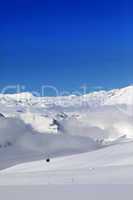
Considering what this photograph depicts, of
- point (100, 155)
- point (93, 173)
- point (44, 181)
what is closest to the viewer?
point (44, 181)

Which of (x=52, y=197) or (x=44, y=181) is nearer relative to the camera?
(x=52, y=197)

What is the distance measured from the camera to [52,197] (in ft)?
34.5

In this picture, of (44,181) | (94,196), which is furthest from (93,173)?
(94,196)

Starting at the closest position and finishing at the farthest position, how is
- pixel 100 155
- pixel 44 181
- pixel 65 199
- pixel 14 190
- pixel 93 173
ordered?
pixel 65 199, pixel 14 190, pixel 44 181, pixel 93 173, pixel 100 155

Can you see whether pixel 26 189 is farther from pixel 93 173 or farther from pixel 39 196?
pixel 93 173

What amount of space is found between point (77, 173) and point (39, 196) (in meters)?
3.85

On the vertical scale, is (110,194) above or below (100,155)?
below

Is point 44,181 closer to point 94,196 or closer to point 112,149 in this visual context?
point 94,196

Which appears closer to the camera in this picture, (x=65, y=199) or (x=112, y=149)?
(x=65, y=199)

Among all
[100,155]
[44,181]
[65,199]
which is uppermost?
[100,155]

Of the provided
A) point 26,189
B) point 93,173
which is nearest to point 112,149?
point 93,173

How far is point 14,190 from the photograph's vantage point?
11.6 meters

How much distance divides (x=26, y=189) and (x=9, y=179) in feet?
8.21

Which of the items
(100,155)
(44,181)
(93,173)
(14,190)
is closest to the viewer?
(14,190)
